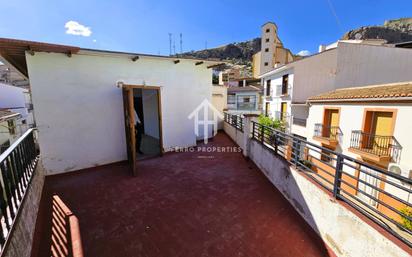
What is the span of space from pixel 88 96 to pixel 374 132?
10662 millimetres

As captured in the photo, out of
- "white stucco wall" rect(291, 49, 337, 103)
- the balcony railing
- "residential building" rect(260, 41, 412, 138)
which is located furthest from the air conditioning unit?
the balcony railing

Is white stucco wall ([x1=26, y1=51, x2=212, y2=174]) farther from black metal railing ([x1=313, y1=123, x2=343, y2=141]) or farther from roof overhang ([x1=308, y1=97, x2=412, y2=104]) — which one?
black metal railing ([x1=313, y1=123, x2=343, y2=141])

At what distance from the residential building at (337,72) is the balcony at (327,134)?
5.10 ft

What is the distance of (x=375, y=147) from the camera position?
7152 millimetres

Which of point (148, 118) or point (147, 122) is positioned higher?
point (148, 118)

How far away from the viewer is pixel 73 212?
2994mm

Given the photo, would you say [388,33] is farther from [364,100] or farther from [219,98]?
[219,98]

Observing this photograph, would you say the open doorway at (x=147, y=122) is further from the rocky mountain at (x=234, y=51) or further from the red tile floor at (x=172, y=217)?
the rocky mountain at (x=234, y=51)

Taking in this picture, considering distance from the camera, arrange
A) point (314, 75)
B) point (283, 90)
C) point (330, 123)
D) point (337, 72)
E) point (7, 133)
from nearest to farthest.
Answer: point (7, 133) < point (330, 123) < point (337, 72) < point (314, 75) < point (283, 90)

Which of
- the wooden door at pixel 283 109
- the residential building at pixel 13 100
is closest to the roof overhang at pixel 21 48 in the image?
the residential building at pixel 13 100

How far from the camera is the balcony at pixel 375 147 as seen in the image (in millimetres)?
6428

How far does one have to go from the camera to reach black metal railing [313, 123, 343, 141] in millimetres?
8809

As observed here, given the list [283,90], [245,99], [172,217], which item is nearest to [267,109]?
[283,90]

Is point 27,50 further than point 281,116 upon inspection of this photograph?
No
